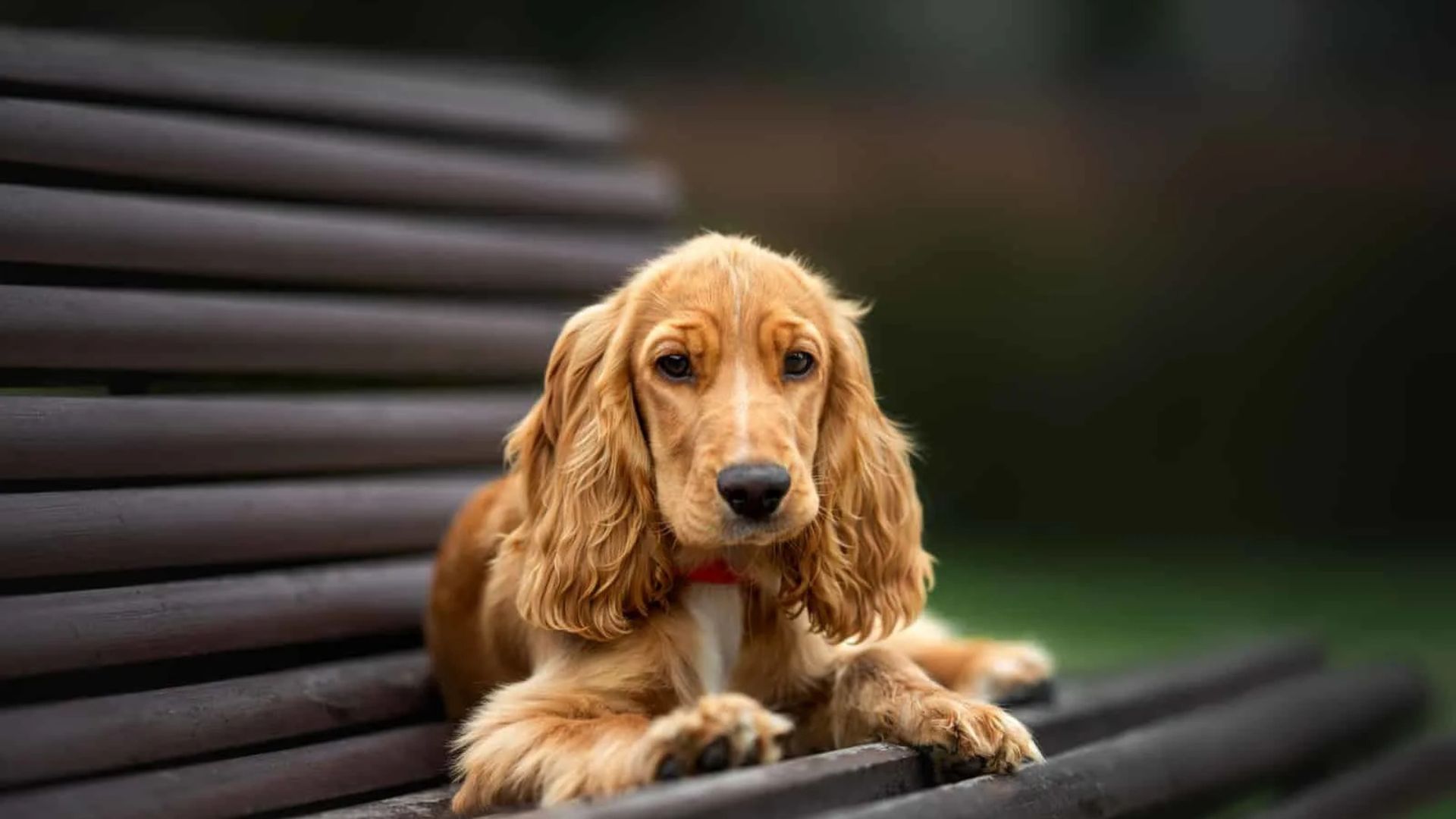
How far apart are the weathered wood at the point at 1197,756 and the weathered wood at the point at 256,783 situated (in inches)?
51.6

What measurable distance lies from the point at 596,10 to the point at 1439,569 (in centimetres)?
611

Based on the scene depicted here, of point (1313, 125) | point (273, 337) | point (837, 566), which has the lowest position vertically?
point (837, 566)

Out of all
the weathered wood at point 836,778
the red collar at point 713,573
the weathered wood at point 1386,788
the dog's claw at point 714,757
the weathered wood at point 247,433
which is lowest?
the weathered wood at point 1386,788

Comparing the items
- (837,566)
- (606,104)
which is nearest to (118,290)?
(837,566)

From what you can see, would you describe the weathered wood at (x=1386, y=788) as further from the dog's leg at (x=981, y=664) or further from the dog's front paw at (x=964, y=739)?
the dog's front paw at (x=964, y=739)

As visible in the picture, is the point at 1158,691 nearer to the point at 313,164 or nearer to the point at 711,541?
the point at 711,541

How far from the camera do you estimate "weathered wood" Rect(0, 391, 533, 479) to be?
11.6ft

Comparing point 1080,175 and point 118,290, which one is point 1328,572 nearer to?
point 1080,175

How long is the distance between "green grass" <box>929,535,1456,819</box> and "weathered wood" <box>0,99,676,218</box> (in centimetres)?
262

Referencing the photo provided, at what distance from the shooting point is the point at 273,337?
4.38 metres

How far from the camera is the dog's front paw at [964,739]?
3.20 meters

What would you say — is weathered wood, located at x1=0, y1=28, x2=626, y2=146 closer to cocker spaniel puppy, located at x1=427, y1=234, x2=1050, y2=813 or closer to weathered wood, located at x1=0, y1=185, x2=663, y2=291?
weathered wood, located at x1=0, y1=185, x2=663, y2=291

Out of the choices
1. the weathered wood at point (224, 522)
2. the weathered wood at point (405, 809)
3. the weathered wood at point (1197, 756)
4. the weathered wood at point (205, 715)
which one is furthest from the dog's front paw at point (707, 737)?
the weathered wood at point (224, 522)

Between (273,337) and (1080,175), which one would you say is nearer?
(273,337)
